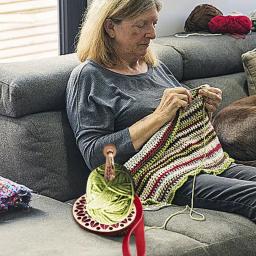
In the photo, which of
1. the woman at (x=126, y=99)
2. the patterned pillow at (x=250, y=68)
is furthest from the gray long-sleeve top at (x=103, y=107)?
the patterned pillow at (x=250, y=68)

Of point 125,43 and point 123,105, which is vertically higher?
point 125,43

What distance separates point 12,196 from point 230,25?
5.94 ft

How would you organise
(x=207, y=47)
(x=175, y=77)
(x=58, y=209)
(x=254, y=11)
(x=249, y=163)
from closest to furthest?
(x=58, y=209) → (x=249, y=163) → (x=175, y=77) → (x=207, y=47) → (x=254, y=11)

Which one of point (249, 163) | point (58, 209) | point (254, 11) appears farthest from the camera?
point (254, 11)

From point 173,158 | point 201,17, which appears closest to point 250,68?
point 201,17

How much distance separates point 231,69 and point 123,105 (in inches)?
43.5

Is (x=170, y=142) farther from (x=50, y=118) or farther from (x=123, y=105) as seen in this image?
(x=50, y=118)

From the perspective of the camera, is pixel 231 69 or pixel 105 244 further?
pixel 231 69

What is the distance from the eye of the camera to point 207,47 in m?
3.48

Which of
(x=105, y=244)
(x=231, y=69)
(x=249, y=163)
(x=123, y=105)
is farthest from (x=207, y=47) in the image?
(x=105, y=244)

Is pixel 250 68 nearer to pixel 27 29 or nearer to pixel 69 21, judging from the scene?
pixel 69 21

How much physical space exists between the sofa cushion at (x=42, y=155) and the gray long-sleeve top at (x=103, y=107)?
3.3 inches

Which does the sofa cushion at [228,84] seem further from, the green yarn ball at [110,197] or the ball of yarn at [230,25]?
the green yarn ball at [110,197]

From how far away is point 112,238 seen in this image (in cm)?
218
